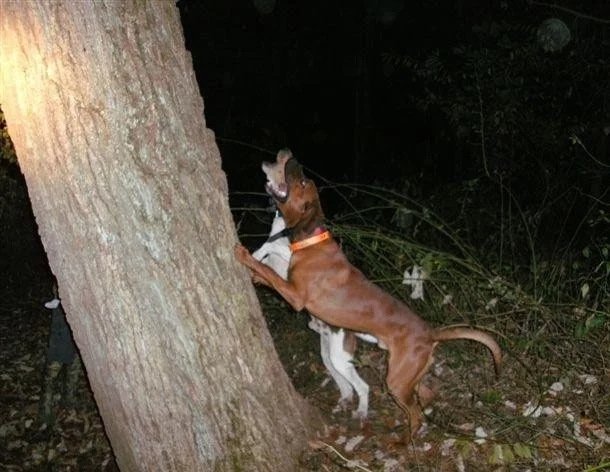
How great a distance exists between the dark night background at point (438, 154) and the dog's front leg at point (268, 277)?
0.89m

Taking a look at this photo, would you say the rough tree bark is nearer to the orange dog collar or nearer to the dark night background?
the orange dog collar

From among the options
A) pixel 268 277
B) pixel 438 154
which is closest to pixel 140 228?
pixel 268 277

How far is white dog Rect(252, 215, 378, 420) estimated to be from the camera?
184 inches

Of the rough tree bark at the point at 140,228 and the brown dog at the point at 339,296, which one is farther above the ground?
the rough tree bark at the point at 140,228

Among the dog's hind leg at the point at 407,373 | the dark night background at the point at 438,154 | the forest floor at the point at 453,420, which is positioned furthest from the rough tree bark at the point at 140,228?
the dark night background at the point at 438,154

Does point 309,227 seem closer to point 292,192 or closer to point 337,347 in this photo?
point 292,192

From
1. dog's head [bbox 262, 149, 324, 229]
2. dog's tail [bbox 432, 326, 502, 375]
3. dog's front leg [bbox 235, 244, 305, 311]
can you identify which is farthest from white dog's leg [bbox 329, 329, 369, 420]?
dog's head [bbox 262, 149, 324, 229]

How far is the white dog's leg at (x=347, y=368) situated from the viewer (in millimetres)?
4625

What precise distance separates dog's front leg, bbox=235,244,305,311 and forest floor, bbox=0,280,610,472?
0.66 meters

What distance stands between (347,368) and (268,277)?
3.76 ft

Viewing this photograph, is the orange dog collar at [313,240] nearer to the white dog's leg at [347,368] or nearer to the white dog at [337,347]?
the white dog at [337,347]

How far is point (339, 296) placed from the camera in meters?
4.44

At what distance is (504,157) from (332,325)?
18.4 ft

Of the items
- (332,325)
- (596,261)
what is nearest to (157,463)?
(332,325)
